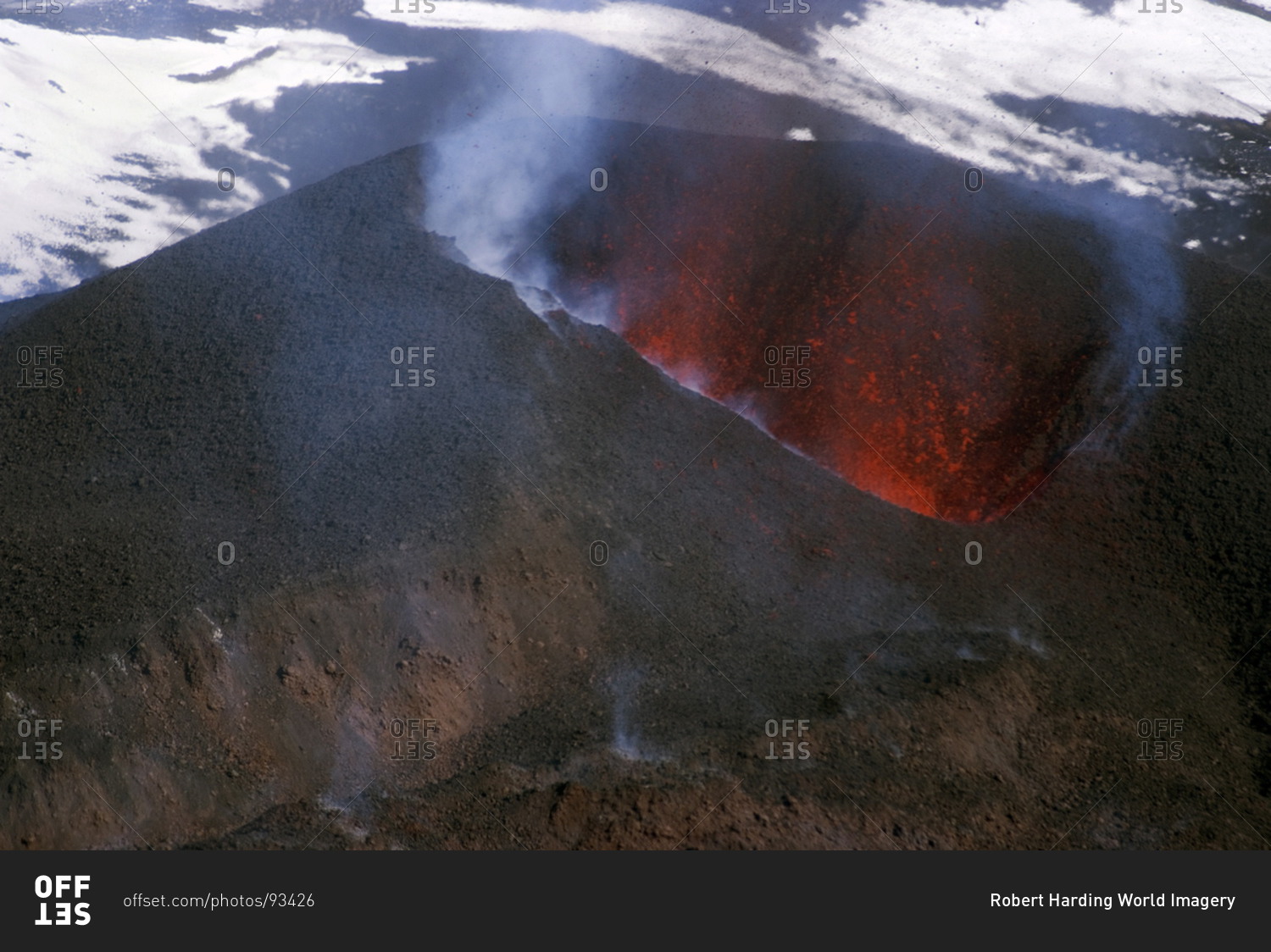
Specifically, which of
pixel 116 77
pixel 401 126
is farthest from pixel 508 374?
pixel 116 77

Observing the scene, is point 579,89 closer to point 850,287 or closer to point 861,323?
point 850,287

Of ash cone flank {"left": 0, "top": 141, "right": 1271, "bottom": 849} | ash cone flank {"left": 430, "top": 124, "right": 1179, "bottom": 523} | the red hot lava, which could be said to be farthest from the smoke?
ash cone flank {"left": 0, "top": 141, "right": 1271, "bottom": 849}

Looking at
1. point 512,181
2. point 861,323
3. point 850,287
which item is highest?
point 512,181

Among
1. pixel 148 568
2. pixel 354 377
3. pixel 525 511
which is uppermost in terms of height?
pixel 354 377

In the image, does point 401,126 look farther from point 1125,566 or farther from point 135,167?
point 1125,566

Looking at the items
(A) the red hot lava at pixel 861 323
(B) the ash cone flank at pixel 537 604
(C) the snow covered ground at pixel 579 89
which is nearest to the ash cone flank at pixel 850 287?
(A) the red hot lava at pixel 861 323

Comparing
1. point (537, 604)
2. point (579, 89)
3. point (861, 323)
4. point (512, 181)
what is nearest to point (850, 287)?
point (861, 323)
